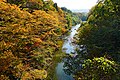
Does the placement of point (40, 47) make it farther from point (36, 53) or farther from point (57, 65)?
point (57, 65)

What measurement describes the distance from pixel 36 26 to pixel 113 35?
937 centimetres

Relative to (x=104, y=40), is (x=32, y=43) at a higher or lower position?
lower

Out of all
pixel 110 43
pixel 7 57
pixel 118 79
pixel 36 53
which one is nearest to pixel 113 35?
pixel 110 43

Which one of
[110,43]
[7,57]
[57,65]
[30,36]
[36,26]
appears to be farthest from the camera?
[57,65]

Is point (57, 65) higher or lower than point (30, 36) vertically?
lower

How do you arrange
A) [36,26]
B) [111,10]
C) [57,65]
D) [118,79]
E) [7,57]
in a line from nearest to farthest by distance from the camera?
[118,79] → [7,57] → [111,10] → [36,26] → [57,65]

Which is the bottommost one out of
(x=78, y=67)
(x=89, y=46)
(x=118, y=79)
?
(x=78, y=67)

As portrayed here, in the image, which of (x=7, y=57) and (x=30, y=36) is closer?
(x=7, y=57)

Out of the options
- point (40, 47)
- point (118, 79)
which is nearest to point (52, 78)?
point (40, 47)

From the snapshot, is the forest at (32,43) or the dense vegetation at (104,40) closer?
the forest at (32,43)

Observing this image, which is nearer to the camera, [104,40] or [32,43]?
[104,40]

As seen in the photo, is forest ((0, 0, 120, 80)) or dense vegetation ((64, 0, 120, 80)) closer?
forest ((0, 0, 120, 80))

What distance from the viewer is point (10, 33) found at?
69.6 feet

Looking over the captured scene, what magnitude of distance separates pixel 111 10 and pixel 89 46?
4.86m
